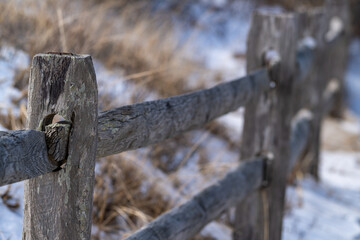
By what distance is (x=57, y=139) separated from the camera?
3.32ft

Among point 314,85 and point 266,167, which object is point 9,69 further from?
point 314,85

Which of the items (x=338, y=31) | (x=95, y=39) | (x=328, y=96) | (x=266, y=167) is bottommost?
(x=328, y=96)

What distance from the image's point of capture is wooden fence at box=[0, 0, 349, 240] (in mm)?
999

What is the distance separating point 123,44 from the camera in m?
4.11

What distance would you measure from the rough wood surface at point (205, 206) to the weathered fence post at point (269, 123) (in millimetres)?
95

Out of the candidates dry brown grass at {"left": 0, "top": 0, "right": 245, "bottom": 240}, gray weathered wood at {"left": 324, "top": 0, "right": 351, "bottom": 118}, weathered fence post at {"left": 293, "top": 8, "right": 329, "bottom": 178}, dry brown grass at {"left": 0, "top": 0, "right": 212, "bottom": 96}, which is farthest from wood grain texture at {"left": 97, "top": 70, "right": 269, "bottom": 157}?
gray weathered wood at {"left": 324, "top": 0, "right": 351, "bottom": 118}

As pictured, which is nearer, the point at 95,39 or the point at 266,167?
the point at 266,167

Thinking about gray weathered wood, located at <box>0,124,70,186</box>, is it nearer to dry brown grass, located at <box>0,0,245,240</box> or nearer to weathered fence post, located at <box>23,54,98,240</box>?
weathered fence post, located at <box>23,54,98,240</box>

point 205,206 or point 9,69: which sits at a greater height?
point 9,69

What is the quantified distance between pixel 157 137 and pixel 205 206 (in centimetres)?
50

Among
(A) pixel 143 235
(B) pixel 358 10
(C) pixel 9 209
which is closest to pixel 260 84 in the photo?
(A) pixel 143 235

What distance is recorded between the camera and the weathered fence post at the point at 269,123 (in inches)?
91.4

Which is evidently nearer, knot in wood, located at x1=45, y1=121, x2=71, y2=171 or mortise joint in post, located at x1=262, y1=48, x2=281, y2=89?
knot in wood, located at x1=45, y1=121, x2=71, y2=171

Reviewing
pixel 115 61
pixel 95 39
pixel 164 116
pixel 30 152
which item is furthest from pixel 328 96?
pixel 30 152
